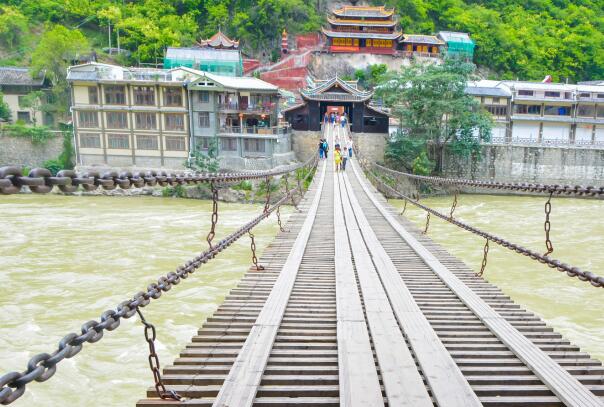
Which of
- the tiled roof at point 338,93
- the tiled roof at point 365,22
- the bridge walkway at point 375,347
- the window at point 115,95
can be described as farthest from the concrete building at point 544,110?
the bridge walkway at point 375,347

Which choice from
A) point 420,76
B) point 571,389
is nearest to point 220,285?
point 571,389

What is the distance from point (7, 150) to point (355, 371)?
30.9 m

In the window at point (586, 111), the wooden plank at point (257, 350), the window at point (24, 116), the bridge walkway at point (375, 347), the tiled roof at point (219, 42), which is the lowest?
the bridge walkway at point (375, 347)

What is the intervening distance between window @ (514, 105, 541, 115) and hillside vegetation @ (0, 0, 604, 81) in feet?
33.6

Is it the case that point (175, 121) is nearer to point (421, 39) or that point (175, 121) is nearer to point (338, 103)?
point (338, 103)

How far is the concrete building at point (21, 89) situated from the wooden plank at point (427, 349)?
31.0 m

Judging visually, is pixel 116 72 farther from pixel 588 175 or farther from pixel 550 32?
pixel 550 32

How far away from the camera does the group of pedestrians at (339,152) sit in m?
18.3

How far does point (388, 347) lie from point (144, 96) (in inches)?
991

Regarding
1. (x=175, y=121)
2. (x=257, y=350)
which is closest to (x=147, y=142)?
(x=175, y=121)

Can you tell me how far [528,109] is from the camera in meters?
30.1

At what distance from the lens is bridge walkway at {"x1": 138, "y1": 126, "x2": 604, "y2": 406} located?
2.58m

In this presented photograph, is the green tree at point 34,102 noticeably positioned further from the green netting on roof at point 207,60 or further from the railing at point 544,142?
the railing at point 544,142

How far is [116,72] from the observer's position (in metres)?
25.6
